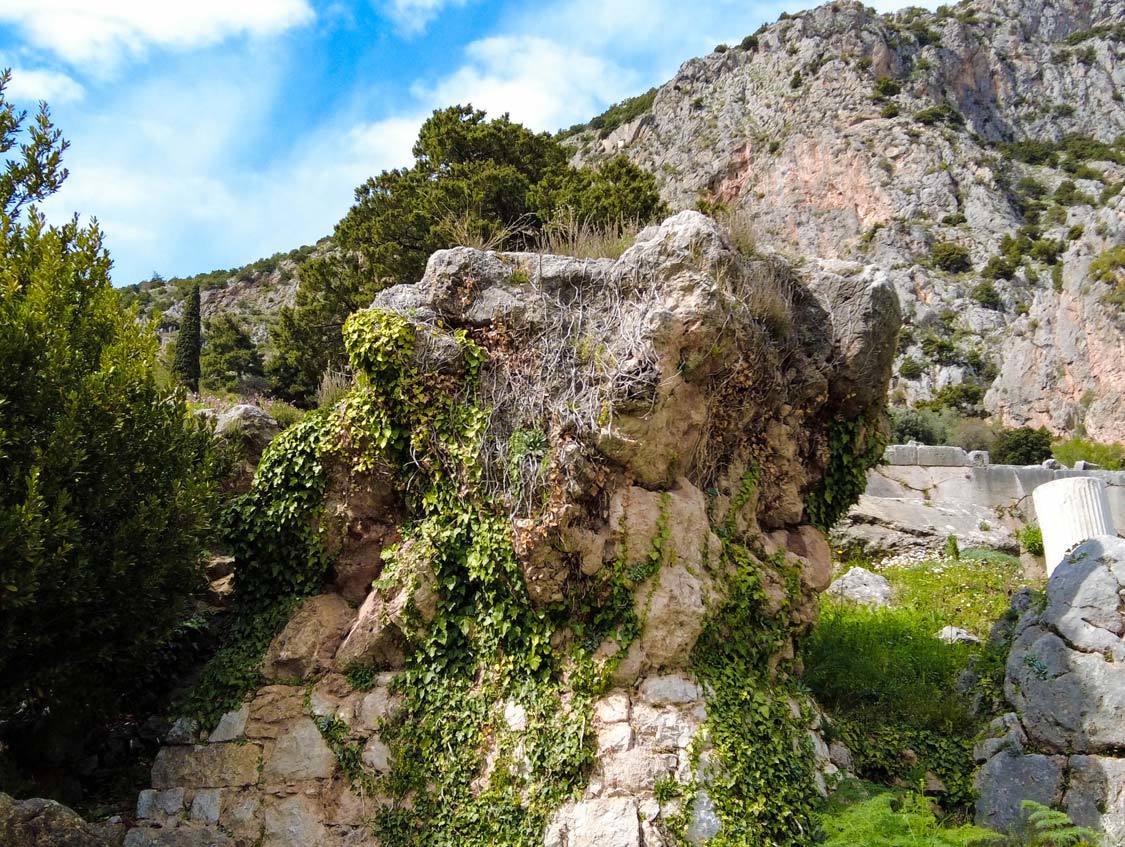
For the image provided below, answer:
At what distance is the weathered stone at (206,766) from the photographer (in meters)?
7.68

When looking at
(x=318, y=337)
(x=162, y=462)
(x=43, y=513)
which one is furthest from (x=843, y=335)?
(x=318, y=337)

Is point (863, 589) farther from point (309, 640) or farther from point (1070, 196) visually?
point (1070, 196)

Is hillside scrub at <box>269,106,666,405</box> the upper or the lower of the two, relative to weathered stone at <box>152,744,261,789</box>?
upper

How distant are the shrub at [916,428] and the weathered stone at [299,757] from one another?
97.1 feet

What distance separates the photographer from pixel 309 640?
8.25m

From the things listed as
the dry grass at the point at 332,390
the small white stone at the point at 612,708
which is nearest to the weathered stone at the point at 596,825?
the small white stone at the point at 612,708

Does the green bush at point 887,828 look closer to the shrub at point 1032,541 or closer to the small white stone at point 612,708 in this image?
the small white stone at point 612,708

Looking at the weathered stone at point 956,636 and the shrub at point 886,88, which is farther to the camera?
the shrub at point 886,88

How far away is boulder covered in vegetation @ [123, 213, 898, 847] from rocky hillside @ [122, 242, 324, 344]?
45.2 metres

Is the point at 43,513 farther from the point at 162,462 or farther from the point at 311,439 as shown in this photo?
the point at 311,439

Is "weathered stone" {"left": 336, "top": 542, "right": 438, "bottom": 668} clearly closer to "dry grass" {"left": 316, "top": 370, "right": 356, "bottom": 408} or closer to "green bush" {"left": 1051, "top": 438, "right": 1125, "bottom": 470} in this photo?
"dry grass" {"left": 316, "top": 370, "right": 356, "bottom": 408}

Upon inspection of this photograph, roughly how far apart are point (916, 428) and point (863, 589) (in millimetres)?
21048

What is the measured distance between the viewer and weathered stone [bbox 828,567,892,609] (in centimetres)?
1419

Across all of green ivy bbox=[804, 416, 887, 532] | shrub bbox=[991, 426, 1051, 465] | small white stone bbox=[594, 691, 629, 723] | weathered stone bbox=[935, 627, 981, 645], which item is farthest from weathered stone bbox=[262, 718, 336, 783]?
shrub bbox=[991, 426, 1051, 465]
